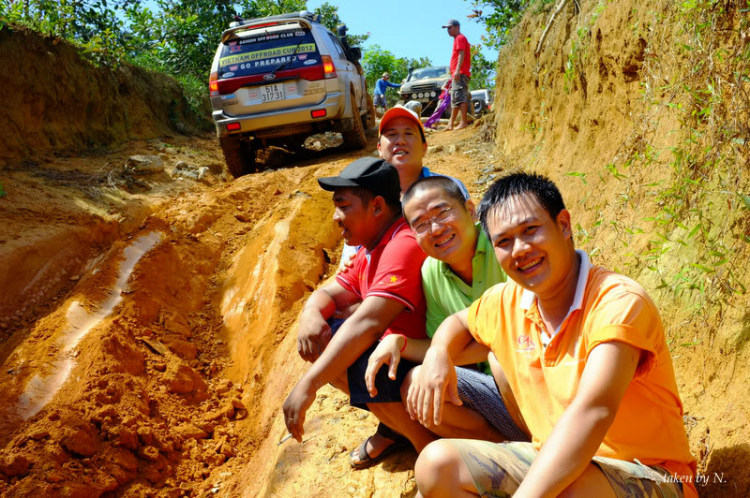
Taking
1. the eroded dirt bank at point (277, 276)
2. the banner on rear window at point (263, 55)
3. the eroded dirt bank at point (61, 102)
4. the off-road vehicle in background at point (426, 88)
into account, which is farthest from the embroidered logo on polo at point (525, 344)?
the off-road vehicle in background at point (426, 88)

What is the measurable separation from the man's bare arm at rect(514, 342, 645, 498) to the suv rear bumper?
659 cm

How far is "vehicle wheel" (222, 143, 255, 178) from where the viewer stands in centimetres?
795

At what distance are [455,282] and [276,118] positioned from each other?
5.74m

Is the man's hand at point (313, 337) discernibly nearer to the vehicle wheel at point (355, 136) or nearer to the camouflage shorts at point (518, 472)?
the camouflage shorts at point (518, 472)

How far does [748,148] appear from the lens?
239cm

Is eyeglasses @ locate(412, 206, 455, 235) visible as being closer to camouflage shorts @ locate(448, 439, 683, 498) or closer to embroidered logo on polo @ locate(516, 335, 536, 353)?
embroidered logo on polo @ locate(516, 335, 536, 353)

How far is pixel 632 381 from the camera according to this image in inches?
63.7

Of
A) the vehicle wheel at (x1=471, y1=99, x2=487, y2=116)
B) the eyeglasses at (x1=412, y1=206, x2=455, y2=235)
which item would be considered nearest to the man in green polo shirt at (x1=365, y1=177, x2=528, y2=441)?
the eyeglasses at (x1=412, y1=206, x2=455, y2=235)

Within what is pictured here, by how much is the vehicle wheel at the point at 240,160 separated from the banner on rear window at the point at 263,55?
3.60 feet

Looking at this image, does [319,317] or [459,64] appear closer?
[319,317]

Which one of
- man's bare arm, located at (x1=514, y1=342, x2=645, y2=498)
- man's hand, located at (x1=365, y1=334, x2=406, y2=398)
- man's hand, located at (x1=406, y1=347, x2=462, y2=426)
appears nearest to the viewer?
man's bare arm, located at (x1=514, y1=342, x2=645, y2=498)

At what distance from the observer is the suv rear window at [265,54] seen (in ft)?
24.8

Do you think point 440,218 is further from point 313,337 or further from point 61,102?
point 61,102

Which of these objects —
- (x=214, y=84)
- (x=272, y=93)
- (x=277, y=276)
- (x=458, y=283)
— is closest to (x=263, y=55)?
(x=272, y=93)
